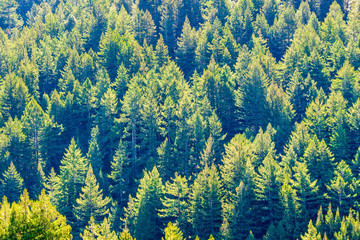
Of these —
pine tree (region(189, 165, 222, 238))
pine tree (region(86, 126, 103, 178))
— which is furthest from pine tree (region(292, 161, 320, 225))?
pine tree (region(86, 126, 103, 178))

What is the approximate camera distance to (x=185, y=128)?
65062 millimetres

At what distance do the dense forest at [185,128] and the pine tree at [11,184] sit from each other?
163 mm

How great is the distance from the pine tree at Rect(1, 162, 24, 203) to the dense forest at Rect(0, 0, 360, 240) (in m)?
0.16

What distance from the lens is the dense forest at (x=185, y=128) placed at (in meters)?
50.4

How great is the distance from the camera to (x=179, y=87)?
7294 cm

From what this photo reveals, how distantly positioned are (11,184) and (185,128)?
28.5m

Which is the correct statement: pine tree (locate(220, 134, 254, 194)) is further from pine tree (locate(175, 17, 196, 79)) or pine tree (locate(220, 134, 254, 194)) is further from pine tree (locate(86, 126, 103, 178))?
pine tree (locate(175, 17, 196, 79))

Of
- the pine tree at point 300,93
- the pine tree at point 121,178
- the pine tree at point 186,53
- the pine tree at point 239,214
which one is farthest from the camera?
the pine tree at point 186,53

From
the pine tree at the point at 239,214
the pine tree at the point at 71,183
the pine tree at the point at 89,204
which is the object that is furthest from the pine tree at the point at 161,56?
the pine tree at the point at 239,214

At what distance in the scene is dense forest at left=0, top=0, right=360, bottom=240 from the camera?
50.4 m

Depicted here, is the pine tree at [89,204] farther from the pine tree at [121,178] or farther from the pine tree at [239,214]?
the pine tree at [239,214]

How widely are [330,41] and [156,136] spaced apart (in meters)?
44.9

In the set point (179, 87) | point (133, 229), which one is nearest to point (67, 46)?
point (179, 87)

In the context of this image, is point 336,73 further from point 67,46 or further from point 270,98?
point 67,46
